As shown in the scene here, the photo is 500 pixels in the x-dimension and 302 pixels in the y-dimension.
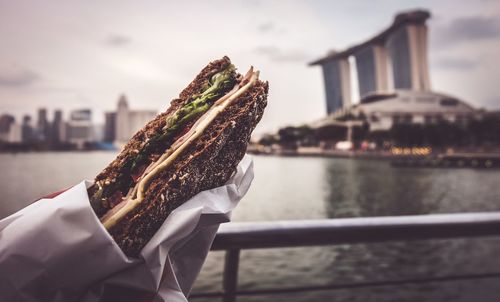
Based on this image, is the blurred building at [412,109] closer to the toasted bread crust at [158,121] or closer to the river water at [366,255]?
the river water at [366,255]

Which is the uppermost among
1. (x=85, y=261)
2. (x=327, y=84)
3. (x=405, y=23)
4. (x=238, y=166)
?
(x=405, y=23)

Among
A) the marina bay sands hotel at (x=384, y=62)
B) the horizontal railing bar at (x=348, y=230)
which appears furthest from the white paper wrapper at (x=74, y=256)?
the marina bay sands hotel at (x=384, y=62)

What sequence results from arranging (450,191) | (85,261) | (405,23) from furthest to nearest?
(405,23)
(450,191)
(85,261)

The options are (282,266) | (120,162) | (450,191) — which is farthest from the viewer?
(450,191)

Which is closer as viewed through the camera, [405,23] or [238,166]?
[238,166]

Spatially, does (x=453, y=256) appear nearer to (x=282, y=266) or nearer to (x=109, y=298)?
(x=282, y=266)

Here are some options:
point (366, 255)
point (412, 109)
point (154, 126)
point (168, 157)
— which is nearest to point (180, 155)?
point (168, 157)

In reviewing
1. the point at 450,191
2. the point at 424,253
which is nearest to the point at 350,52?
the point at 450,191

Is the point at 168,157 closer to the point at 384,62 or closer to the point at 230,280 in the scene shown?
the point at 230,280
